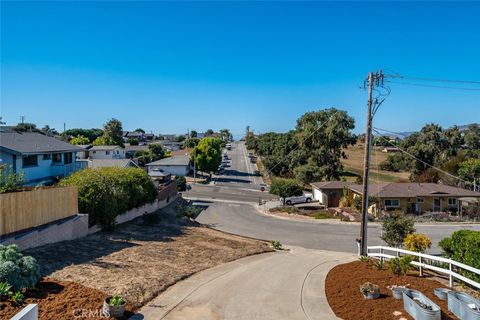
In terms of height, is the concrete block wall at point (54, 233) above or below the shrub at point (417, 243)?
above

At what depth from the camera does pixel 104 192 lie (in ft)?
71.4

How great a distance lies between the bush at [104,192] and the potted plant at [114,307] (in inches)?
457

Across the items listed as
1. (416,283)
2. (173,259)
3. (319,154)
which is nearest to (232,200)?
(319,154)

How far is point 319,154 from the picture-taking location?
7256 centimetres

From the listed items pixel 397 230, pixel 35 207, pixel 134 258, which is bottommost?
pixel 134 258

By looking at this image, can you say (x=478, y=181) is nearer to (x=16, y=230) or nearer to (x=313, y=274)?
(x=313, y=274)

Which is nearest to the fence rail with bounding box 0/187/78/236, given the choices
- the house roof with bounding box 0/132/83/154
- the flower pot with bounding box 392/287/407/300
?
the flower pot with bounding box 392/287/407/300

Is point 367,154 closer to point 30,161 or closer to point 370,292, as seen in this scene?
point 370,292

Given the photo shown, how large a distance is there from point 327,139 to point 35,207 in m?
61.6

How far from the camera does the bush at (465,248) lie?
13.8 meters

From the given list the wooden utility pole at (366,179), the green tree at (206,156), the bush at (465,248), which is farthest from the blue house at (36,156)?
the green tree at (206,156)

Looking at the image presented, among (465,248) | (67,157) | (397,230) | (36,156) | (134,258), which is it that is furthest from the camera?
(67,157)

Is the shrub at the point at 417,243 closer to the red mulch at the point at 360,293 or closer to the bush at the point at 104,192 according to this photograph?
the red mulch at the point at 360,293

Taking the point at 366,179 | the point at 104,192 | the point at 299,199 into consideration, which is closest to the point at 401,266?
the point at 366,179
